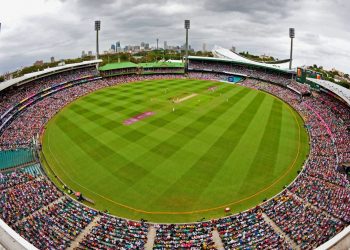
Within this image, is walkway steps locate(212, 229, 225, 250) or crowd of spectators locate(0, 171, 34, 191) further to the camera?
crowd of spectators locate(0, 171, 34, 191)

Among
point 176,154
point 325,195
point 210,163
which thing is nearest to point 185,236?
point 210,163

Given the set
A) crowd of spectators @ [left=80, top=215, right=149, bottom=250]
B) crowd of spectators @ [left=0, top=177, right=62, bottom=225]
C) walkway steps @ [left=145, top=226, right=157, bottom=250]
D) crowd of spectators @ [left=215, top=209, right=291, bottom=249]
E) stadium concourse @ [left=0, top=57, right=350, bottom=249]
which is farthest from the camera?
crowd of spectators @ [left=0, top=177, right=62, bottom=225]

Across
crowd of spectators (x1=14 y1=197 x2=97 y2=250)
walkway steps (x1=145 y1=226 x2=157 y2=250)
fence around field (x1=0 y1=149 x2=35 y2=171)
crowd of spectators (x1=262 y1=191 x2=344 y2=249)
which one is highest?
fence around field (x1=0 y1=149 x2=35 y2=171)

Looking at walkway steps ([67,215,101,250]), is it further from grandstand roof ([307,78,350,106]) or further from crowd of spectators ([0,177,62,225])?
grandstand roof ([307,78,350,106])

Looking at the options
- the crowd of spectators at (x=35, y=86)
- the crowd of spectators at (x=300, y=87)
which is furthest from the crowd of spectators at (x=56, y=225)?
the crowd of spectators at (x=300, y=87)

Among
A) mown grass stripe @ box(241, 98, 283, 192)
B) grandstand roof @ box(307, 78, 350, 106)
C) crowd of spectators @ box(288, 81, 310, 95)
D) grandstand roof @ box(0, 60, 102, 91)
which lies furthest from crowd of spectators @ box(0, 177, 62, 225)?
crowd of spectators @ box(288, 81, 310, 95)

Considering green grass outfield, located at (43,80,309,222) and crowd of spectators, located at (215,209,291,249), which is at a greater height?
green grass outfield, located at (43,80,309,222)

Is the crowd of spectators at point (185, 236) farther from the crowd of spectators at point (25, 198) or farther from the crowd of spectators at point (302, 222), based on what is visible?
the crowd of spectators at point (25, 198)
